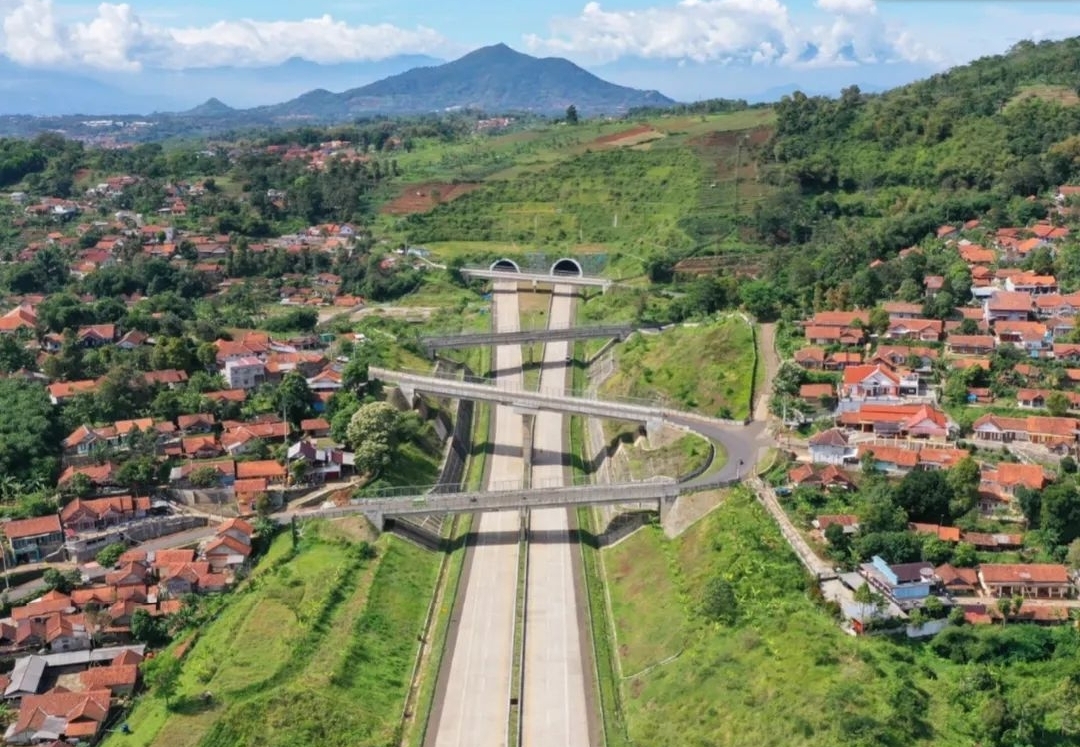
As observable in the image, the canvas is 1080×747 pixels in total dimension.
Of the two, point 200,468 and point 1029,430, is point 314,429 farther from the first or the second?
point 1029,430

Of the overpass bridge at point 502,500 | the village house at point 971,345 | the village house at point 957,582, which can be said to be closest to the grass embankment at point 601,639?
the overpass bridge at point 502,500

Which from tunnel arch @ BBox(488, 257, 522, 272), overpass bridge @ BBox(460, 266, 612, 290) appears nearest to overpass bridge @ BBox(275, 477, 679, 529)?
overpass bridge @ BBox(460, 266, 612, 290)

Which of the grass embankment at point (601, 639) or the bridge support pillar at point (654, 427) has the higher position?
the bridge support pillar at point (654, 427)

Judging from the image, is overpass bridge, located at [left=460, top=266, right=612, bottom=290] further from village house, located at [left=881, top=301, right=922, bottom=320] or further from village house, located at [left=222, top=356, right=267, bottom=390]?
village house, located at [left=222, top=356, right=267, bottom=390]

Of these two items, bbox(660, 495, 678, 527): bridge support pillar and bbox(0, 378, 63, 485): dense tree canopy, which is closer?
bbox(660, 495, 678, 527): bridge support pillar

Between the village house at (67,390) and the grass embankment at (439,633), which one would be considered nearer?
the grass embankment at (439,633)

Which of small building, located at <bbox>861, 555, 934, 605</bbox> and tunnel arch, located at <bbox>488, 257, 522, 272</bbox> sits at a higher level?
tunnel arch, located at <bbox>488, 257, 522, 272</bbox>

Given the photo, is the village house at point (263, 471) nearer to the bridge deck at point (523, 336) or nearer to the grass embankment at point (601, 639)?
the grass embankment at point (601, 639)

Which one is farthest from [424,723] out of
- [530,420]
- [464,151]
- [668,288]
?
[464,151]

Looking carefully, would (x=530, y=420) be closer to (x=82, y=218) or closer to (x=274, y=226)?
(x=274, y=226)
